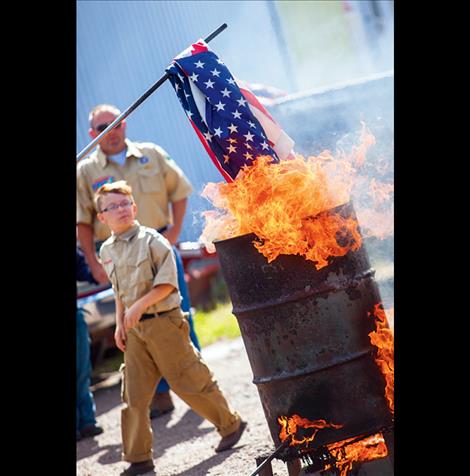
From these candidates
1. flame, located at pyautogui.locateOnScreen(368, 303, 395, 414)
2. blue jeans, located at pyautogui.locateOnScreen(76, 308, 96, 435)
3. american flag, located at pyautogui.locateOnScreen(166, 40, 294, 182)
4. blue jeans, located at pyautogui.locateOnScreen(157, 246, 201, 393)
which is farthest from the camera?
blue jeans, located at pyautogui.locateOnScreen(76, 308, 96, 435)

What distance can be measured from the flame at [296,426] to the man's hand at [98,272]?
10.3ft

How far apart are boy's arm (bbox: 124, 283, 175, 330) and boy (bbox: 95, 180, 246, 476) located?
0.17ft

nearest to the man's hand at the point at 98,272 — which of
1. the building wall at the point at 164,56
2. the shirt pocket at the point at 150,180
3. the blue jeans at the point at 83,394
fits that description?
the blue jeans at the point at 83,394

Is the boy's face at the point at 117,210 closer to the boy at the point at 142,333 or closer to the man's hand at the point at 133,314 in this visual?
the boy at the point at 142,333

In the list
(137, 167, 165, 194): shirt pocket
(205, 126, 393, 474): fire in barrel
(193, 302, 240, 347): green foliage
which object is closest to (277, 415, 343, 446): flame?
(205, 126, 393, 474): fire in barrel

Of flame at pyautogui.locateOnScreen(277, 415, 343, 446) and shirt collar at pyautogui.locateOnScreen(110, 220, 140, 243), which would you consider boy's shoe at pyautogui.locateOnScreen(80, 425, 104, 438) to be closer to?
shirt collar at pyautogui.locateOnScreen(110, 220, 140, 243)

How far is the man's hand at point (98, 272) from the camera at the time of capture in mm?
7039

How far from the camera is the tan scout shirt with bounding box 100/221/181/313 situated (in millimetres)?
5223

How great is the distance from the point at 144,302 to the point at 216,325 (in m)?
4.91

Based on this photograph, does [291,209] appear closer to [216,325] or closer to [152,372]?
[152,372]

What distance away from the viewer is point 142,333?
5324mm
